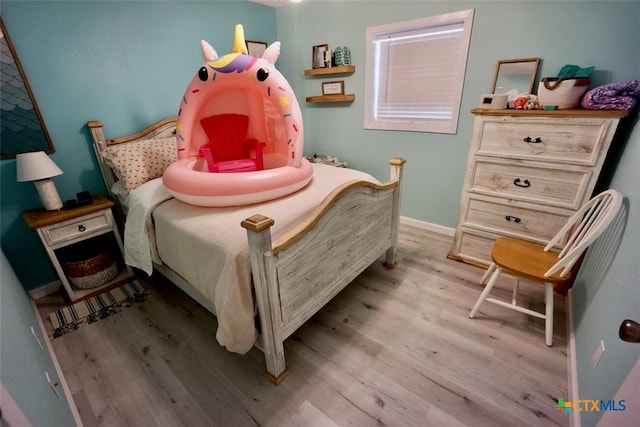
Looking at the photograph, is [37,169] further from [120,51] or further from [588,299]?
[588,299]

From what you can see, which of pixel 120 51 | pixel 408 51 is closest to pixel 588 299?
pixel 408 51

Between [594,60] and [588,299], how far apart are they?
5.19ft

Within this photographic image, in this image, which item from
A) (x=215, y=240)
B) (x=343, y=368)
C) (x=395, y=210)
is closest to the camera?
(x=215, y=240)

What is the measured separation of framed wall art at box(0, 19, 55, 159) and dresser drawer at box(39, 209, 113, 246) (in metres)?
0.58

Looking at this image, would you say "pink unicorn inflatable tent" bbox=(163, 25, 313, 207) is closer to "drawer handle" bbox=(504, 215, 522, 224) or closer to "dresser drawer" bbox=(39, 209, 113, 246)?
"dresser drawer" bbox=(39, 209, 113, 246)

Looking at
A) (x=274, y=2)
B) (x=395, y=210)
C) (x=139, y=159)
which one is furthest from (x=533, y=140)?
(x=274, y=2)

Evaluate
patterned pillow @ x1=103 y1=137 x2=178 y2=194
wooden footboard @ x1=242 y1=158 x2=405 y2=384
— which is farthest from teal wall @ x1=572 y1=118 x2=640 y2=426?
patterned pillow @ x1=103 y1=137 x2=178 y2=194

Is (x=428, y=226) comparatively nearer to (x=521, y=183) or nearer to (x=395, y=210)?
(x=395, y=210)

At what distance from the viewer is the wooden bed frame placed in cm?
122

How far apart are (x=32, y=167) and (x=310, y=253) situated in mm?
1894

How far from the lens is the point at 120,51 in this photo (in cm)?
222

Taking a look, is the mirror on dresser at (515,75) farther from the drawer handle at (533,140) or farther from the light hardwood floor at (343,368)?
the light hardwood floor at (343,368)

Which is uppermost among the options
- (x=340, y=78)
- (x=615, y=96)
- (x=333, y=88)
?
(x=340, y=78)

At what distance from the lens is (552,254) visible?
5.81ft
